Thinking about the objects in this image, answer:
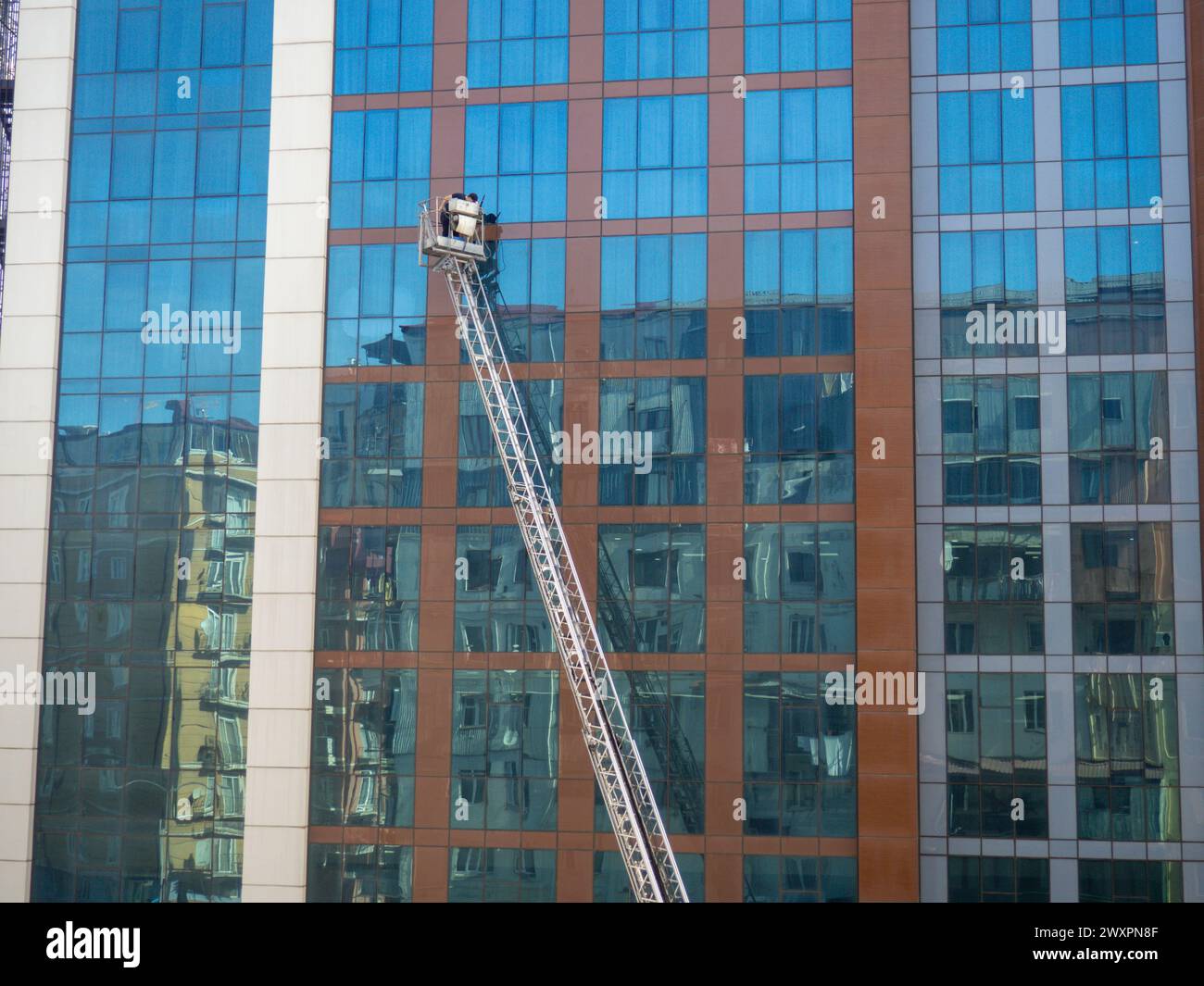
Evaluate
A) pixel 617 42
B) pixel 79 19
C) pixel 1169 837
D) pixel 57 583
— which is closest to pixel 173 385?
pixel 57 583

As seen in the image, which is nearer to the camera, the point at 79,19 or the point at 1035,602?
the point at 1035,602

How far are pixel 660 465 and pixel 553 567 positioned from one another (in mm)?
4458

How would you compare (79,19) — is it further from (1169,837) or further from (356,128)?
(1169,837)

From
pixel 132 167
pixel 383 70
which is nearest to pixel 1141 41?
pixel 383 70

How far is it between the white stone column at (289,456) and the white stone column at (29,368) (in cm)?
702

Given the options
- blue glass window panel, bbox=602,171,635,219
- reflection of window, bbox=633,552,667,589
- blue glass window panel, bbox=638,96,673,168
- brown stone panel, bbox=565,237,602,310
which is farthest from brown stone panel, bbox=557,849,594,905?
blue glass window panel, bbox=638,96,673,168

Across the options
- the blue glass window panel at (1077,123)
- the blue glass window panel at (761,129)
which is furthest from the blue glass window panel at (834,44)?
the blue glass window panel at (1077,123)

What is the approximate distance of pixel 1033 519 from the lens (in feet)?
113

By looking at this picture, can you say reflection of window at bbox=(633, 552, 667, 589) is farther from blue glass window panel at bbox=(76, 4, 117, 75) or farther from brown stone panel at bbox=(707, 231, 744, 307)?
blue glass window panel at bbox=(76, 4, 117, 75)

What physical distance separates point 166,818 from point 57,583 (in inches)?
319

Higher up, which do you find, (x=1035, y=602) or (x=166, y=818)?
(x=1035, y=602)

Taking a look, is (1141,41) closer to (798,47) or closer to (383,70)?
(798,47)

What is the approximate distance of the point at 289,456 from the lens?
3656cm

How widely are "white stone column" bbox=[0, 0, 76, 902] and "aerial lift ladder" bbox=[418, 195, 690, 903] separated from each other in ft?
41.3
